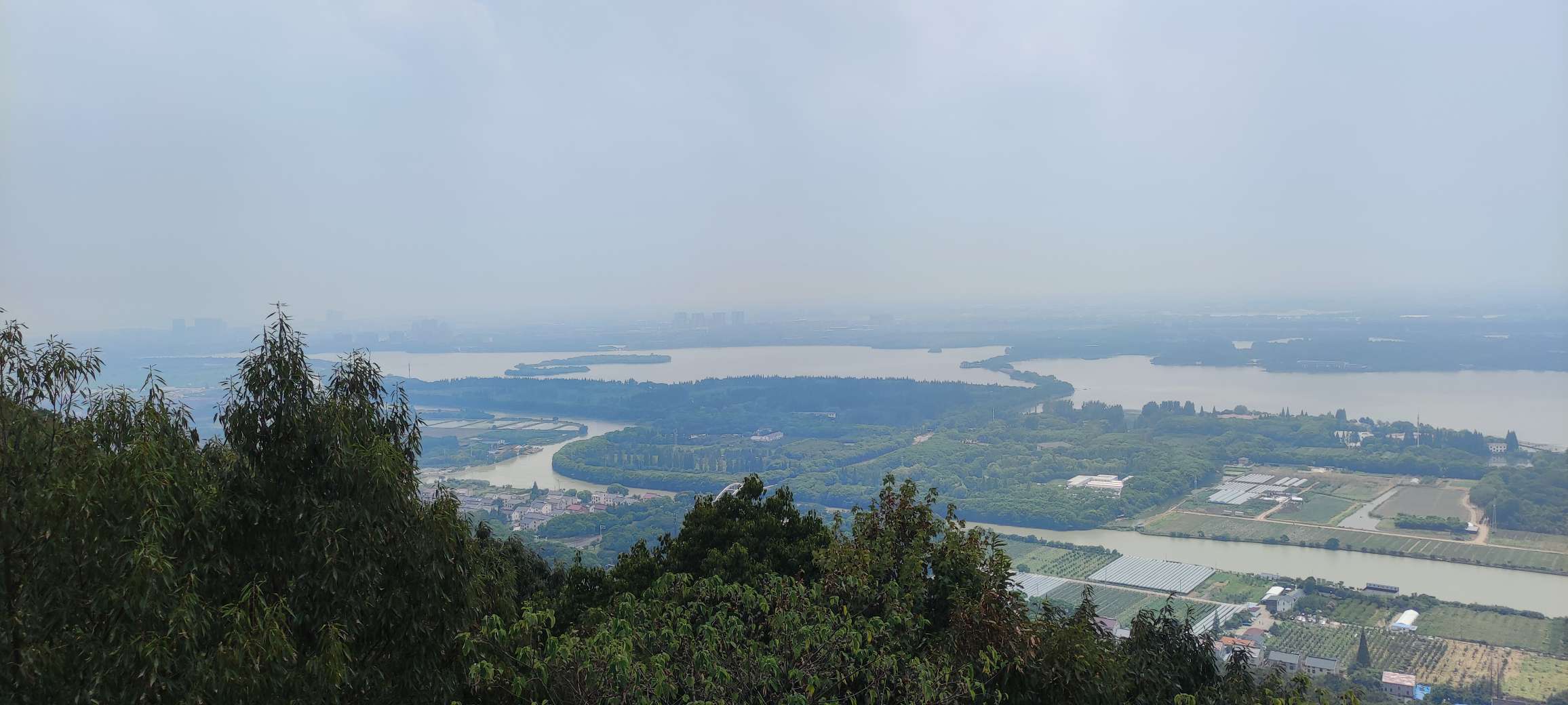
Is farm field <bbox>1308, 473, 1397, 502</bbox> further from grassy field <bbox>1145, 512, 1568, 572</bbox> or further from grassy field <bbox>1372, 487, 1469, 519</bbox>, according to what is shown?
grassy field <bbox>1145, 512, 1568, 572</bbox>

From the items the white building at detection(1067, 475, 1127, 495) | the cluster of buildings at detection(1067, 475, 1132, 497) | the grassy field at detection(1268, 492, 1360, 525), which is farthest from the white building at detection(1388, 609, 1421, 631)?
the white building at detection(1067, 475, 1127, 495)

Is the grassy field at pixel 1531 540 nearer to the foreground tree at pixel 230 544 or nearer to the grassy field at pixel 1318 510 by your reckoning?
the grassy field at pixel 1318 510

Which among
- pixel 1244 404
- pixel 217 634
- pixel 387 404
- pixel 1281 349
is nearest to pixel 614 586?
pixel 387 404

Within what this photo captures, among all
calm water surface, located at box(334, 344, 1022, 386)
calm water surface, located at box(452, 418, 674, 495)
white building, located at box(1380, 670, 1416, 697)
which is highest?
calm water surface, located at box(334, 344, 1022, 386)

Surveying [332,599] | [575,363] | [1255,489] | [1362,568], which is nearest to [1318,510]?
[1255,489]

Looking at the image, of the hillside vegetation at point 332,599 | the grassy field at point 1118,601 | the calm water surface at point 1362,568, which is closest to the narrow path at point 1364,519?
the calm water surface at point 1362,568

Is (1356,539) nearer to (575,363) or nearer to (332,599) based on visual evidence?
(332,599)
